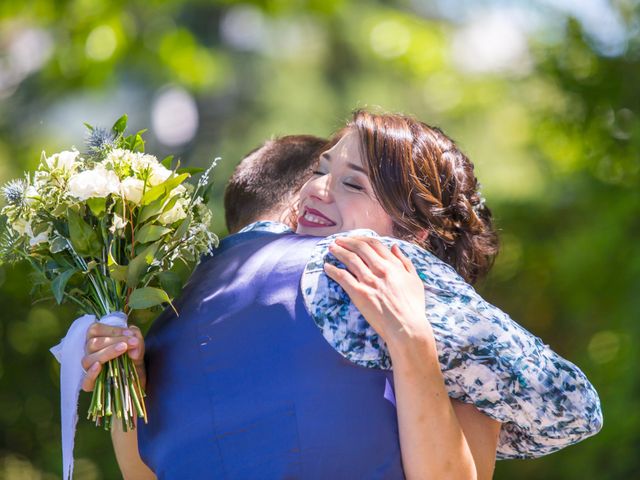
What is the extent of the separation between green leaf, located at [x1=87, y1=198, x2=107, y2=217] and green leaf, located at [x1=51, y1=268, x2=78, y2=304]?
0.18m

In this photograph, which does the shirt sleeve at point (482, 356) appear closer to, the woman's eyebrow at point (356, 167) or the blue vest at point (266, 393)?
the blue vest at point (266, 393)

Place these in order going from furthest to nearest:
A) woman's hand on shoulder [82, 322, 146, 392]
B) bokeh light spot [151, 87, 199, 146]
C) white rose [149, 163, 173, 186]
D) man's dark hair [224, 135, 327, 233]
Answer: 1. bokeh light spot [151, 87, 199, 146]
2. man's dark hair [224, 135, 327, 233]
3. white rose [149, 163, 173, 186]
4. woman's hand on shoulder [82, 322, 146, 392]

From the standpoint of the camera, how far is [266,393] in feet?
7.70

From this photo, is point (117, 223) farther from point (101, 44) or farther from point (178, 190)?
point (101, 44)

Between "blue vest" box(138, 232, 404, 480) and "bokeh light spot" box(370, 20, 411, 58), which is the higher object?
"blue vest" box(138, 232, 404, 480)

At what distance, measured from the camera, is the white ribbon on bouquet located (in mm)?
2643

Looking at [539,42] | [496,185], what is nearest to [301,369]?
[539,42]

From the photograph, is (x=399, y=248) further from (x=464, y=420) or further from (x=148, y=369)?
(x=148, y=369)

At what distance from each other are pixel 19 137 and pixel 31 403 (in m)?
2.21

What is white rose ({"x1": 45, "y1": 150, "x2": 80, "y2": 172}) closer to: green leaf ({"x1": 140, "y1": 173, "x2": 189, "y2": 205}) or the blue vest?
green leaf ({"x1": 140, "y1": 173, "x2": 189, "y2": 205})

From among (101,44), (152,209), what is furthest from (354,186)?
(101,44)

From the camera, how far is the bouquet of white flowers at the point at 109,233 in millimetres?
2592

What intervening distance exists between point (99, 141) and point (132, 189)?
0.26 m

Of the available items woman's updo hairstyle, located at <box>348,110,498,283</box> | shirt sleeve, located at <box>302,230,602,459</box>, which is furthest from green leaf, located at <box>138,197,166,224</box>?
woman's updo hairstyle, located at <box>348,110,498,283</box>
